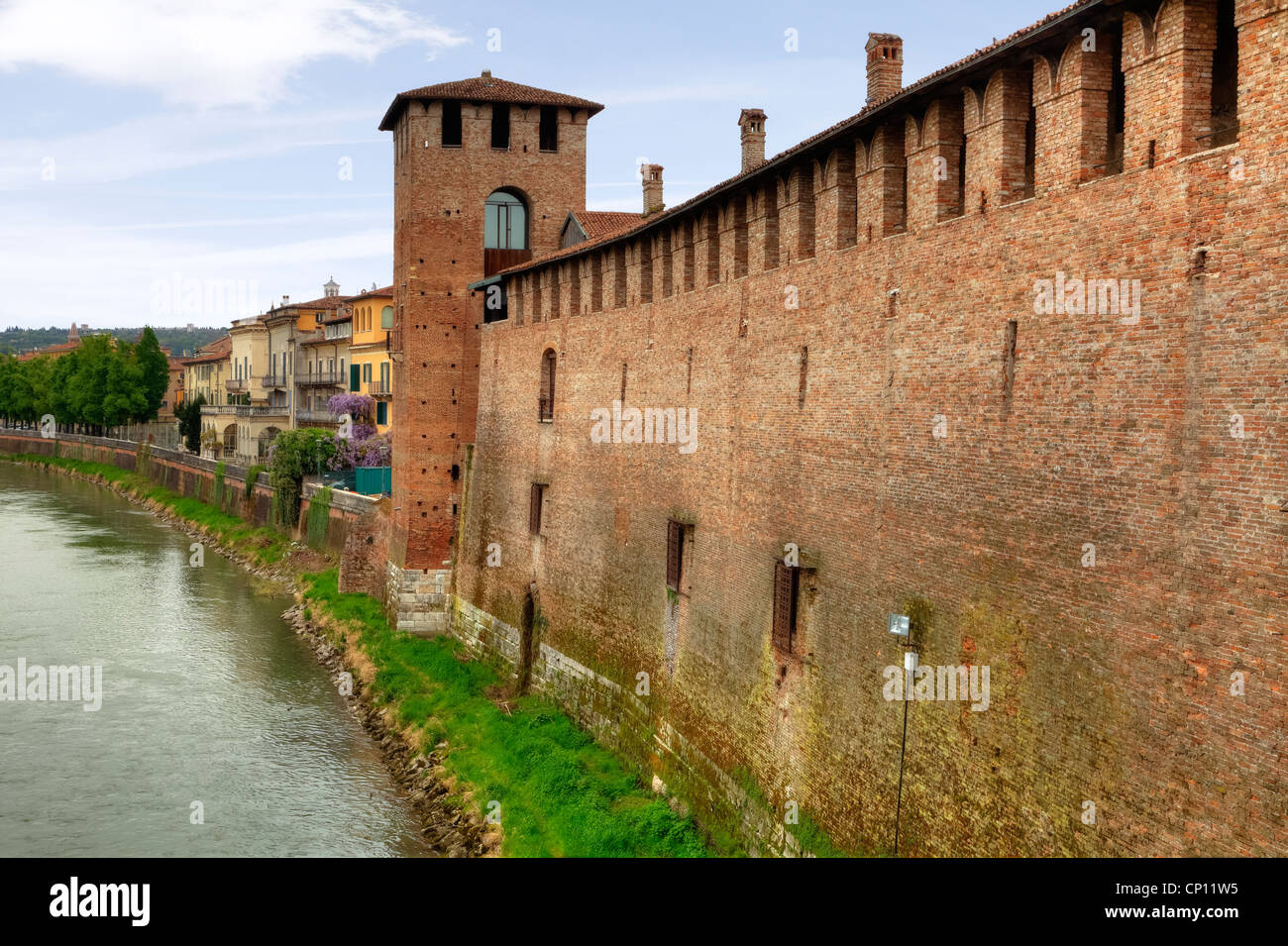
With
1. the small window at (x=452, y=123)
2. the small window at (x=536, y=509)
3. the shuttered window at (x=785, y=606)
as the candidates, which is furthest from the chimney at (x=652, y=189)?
the shuttered window at (x=785, y=606)

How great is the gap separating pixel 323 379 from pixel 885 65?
42745 millimetres

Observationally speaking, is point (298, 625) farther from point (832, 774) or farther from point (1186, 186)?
point (1186, 186)

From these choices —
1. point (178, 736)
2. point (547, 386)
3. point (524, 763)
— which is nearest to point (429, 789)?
point (524, 763)

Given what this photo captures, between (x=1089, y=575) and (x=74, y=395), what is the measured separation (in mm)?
72152

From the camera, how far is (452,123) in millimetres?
25891

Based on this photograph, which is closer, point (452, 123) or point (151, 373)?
point (452, 123)

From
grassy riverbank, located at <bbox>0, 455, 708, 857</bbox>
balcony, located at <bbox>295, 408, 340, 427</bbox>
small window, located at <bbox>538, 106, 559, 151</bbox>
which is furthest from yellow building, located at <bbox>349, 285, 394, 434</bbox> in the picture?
small window, located at <bbox>538, 106, 559, 151</bbox>

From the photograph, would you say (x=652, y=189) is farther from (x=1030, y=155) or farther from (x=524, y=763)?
(x=1030, y=155)

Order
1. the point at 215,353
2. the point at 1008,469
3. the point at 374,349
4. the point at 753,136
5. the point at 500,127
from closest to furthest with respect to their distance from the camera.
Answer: the point at 1008,469
the point at 753,136
the point at 500,127
the point at 374,349
the point at 215,353

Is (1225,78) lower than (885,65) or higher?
lower

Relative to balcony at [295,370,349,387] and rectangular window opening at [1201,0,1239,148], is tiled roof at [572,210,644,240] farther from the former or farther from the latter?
balcony at [295,370,349,387]

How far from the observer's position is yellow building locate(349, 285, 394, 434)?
41.7m

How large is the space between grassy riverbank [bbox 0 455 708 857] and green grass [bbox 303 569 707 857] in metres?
0.02
